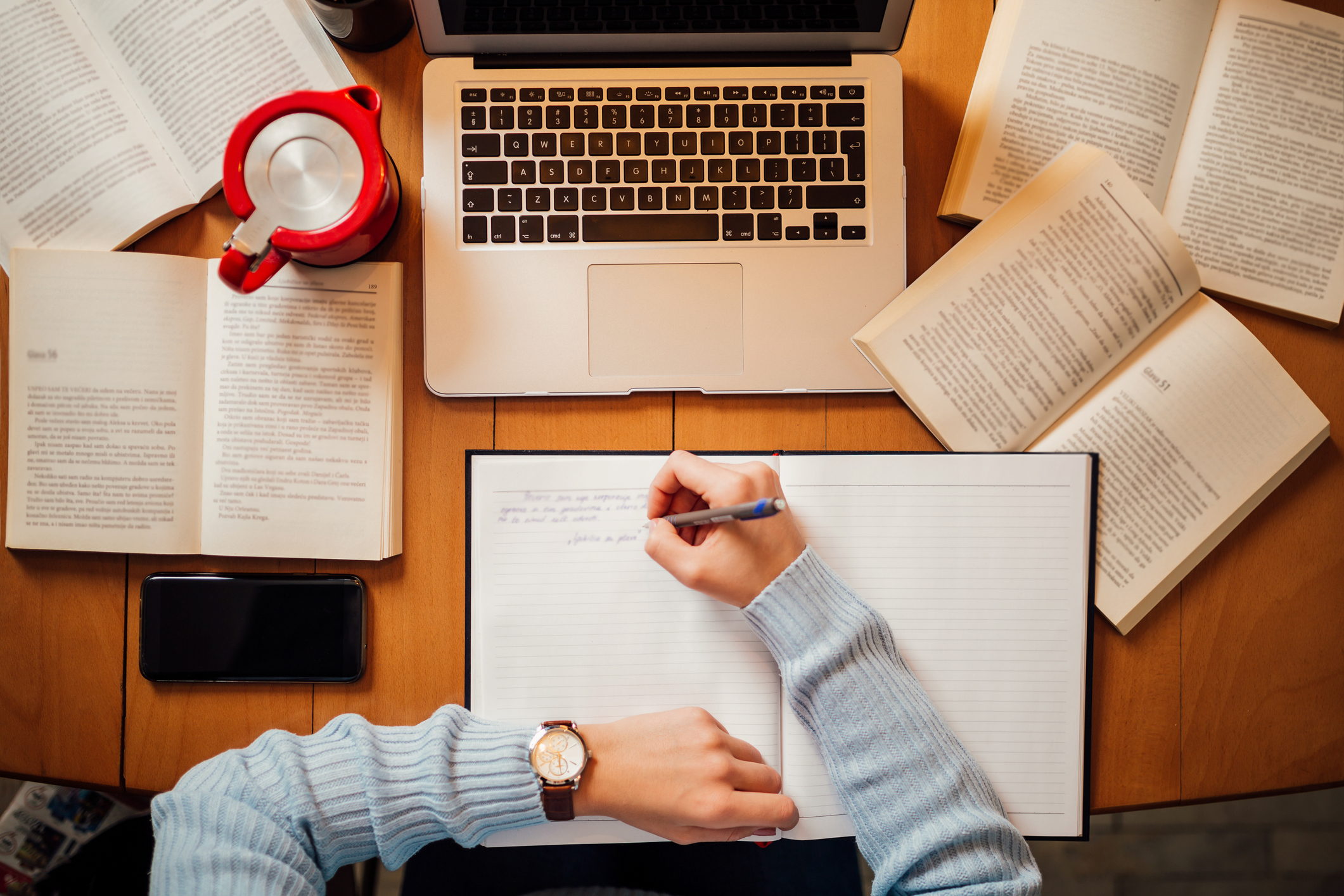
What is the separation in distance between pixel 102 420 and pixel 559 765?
1.82ft

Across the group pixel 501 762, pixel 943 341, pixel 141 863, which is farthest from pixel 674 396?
pixel 141 863

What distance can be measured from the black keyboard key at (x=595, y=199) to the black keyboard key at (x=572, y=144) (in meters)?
0.04

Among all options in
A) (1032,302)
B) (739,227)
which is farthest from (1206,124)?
(739,227)

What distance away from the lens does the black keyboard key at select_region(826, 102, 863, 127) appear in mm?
729

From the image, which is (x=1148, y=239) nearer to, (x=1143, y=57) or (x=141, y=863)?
(x=1143, y=57)

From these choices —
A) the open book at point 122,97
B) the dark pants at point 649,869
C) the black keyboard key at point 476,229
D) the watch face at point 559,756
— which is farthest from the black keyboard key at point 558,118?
the dark pants at point 649,869

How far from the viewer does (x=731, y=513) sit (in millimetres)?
644

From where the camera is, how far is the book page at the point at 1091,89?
0.75 metres

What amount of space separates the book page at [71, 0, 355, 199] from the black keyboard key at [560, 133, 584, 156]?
0.81 feet

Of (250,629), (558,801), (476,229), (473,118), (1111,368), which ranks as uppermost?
(473,118)

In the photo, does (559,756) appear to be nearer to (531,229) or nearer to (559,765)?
(559,765)

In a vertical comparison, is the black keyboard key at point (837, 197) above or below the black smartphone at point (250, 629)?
above

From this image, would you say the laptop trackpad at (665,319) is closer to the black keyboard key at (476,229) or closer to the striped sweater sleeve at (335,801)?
the black keyboard key at (476,229)

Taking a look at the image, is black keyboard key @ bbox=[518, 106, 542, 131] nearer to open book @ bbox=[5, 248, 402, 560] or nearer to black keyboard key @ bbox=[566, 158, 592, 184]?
black keyboard key @ bbox=[566, 158, 592, 184]
